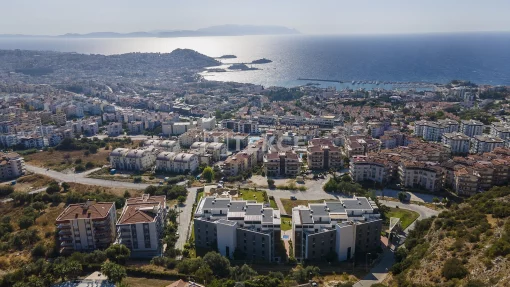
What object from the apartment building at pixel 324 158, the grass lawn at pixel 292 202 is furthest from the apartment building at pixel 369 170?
the grass lawn at pixel 292 202

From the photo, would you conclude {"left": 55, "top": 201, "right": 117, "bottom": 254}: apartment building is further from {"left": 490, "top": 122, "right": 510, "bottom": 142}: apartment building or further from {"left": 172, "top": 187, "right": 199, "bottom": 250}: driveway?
{"left": 490, "top": 122, "right": 510, "bottom": 142}: apartment building

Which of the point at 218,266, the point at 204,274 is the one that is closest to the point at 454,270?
the point at 218,266

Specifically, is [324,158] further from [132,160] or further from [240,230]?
[132,160]

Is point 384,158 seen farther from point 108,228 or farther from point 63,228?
point 63,228

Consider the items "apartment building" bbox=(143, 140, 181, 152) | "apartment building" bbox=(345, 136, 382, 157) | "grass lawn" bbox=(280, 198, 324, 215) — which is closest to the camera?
"grass lawn" bbox=(280, 198, 324, 215)

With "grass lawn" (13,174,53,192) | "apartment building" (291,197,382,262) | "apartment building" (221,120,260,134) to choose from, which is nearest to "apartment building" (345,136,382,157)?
"apartment building" (221,120,260,134)

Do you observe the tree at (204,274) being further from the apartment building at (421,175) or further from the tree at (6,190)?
the tree at (6,190)

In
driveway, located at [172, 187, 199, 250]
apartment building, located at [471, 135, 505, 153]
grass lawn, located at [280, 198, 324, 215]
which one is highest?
apartment building, located at [471, 135, 505, 153]

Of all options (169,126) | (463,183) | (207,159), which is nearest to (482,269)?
(463,183)
